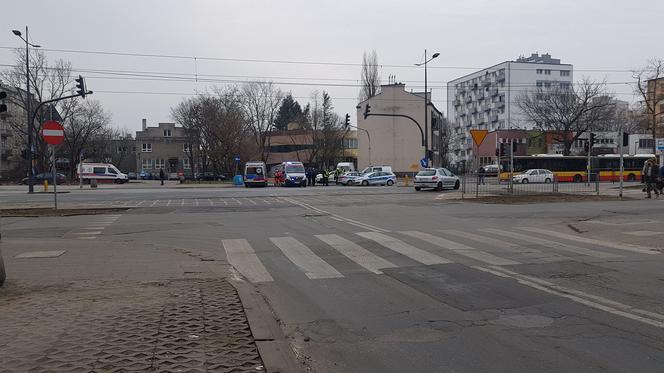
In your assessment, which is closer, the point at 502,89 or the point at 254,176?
the point at 254,176

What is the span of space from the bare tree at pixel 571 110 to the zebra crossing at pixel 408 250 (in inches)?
2450

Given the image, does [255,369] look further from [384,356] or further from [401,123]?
[401,123]

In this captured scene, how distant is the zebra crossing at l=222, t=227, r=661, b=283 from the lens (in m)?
9.79

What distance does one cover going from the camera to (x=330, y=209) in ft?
73.1

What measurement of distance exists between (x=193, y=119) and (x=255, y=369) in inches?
2845

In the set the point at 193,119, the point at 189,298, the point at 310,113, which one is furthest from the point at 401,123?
the point at 189,298

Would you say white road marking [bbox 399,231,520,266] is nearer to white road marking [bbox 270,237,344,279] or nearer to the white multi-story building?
white road marking [bbox 270,237,344,279]

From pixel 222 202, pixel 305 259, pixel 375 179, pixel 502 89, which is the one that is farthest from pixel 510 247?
pixel 502 89

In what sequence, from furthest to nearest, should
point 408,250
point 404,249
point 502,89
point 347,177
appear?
point 502,89 < point 347,177 < point 404,249 < point 408,250

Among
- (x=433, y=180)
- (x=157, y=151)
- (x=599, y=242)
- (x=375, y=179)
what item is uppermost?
(x=157, y=151)

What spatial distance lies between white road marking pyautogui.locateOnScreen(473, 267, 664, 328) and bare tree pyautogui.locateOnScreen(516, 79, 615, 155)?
219 ft

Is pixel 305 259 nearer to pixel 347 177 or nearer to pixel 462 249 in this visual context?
pixel 462 249

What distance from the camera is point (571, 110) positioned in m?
71.4

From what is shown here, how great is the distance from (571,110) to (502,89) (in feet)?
147
